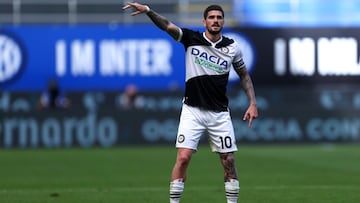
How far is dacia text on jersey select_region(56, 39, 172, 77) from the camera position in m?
34.0

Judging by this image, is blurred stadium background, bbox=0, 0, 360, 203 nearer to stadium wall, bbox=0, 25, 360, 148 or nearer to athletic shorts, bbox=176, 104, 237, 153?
stadium wall, bbox=0, 25, 360, 148

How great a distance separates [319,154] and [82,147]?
7182mm

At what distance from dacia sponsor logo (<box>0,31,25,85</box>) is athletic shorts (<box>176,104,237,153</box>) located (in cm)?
2361

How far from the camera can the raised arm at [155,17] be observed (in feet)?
32.3

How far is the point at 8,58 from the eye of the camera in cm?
3347

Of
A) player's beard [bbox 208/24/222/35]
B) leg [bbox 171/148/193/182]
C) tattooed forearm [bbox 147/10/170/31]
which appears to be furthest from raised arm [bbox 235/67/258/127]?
tattooed forearm [bbox 147/10/170/31]

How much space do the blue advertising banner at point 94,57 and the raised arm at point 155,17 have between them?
2334 centimetres

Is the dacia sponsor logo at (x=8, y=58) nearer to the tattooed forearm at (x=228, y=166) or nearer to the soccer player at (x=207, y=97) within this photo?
the soccer player at (x=207, y=97)

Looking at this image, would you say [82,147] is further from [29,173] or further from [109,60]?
[29,173]

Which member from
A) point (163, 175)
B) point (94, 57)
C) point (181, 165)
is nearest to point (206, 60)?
point (181, 165)

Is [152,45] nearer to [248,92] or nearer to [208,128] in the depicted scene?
[248,92]

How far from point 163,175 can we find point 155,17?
7.89m

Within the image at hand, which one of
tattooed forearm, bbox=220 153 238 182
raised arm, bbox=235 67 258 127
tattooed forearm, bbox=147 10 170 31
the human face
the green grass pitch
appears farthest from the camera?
the green grass pitch

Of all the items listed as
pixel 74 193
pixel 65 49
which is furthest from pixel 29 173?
pixel 65 49
